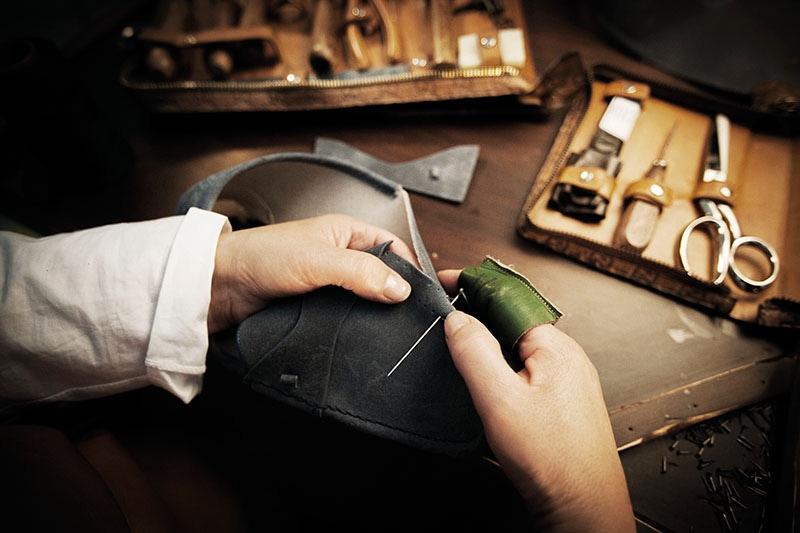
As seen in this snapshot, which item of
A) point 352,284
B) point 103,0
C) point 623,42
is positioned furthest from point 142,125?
point 623,42

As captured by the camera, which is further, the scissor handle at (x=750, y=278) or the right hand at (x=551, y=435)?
the scissor handle at (x=750, y=278)

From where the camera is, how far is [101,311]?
0.56 metres

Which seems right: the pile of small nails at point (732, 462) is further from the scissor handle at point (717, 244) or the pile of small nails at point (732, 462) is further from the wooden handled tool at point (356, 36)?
the wooden handled tool at point (356, 36)

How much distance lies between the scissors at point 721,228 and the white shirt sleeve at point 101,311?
768mm

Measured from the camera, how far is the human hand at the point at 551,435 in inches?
17.8

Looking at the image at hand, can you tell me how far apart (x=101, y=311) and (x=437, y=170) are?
2.08 ft

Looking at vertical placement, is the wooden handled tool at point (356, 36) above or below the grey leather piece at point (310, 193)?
above

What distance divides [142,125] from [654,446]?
1.25 m

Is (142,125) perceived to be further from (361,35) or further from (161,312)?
(161,312)

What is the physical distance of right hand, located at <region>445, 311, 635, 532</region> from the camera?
451mm

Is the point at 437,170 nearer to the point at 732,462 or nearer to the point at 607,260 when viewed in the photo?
the point at 607,260

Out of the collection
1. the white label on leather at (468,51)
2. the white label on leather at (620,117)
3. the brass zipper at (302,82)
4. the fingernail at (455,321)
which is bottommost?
the fingernail at (455,321)

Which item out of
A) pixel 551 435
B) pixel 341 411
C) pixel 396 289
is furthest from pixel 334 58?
pixel 551 435

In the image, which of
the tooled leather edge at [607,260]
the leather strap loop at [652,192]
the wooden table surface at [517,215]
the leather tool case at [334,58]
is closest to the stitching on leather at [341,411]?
the wooden table surface at [517,215]
